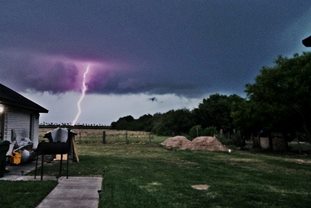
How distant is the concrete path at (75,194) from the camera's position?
6312mm

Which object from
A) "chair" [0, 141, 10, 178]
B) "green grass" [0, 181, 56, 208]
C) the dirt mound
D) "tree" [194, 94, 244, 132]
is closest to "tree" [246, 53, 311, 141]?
the dirt mound

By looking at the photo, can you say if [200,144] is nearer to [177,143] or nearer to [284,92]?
[177,143]

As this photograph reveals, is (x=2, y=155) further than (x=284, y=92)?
No

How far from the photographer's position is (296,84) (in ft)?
64.2

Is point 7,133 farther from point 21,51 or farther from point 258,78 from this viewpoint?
point 258,78

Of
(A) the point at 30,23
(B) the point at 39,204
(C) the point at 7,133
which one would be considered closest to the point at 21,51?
(A) the point at 30,23

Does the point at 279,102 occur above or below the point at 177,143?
above

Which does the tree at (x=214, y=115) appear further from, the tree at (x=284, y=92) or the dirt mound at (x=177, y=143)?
the tree at (x=284, y=92)

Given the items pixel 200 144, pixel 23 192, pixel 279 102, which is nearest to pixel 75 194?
pixel 23 192

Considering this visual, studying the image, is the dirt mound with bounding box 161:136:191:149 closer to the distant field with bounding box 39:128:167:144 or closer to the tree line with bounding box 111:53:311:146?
the tree line with bounding box 111:53:311:146

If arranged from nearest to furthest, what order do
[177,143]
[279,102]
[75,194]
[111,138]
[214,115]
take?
[75,194]
[279,102]
[177,143]
[111,138]
[214,115]

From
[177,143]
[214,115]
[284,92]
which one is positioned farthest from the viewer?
[214,115]

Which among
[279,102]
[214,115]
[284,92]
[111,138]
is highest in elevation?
[214,115]

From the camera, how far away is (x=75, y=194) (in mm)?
7262
